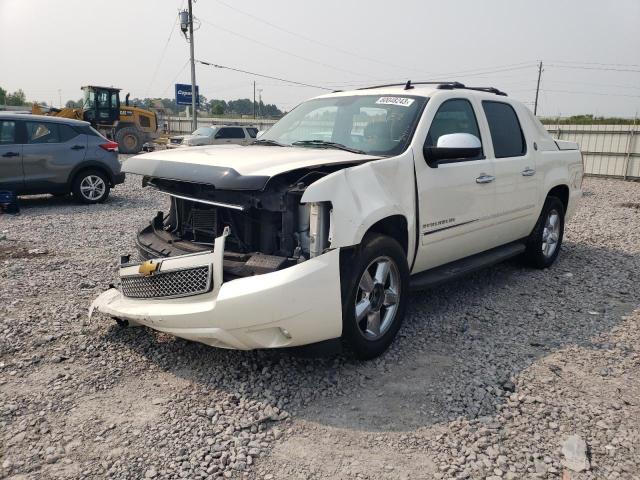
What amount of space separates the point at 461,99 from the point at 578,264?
3177 mm

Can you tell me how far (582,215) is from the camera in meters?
10.9

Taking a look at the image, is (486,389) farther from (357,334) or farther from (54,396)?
(54,396)

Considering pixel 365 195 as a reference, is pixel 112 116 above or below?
above

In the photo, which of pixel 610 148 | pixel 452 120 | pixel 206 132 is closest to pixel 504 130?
pixel 452 120

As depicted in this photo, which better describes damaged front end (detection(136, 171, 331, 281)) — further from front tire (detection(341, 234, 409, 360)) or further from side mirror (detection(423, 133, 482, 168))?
side mirror (detection(423, 133, 482, 168))

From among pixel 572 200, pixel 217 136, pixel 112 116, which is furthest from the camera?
pixel 112 116

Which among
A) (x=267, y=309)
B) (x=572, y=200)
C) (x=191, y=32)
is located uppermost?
(x=191, y=32)

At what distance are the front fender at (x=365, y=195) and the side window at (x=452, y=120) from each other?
1.46 ft

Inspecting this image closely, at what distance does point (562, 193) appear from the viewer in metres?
6.62

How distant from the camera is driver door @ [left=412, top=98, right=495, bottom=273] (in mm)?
4152

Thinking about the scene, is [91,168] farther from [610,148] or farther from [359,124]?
[610,148]

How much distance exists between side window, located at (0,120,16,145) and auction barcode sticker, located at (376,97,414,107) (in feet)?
25.8

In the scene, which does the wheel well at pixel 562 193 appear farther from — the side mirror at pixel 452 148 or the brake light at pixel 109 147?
the brake light at pixel 109 147

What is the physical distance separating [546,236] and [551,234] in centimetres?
16
